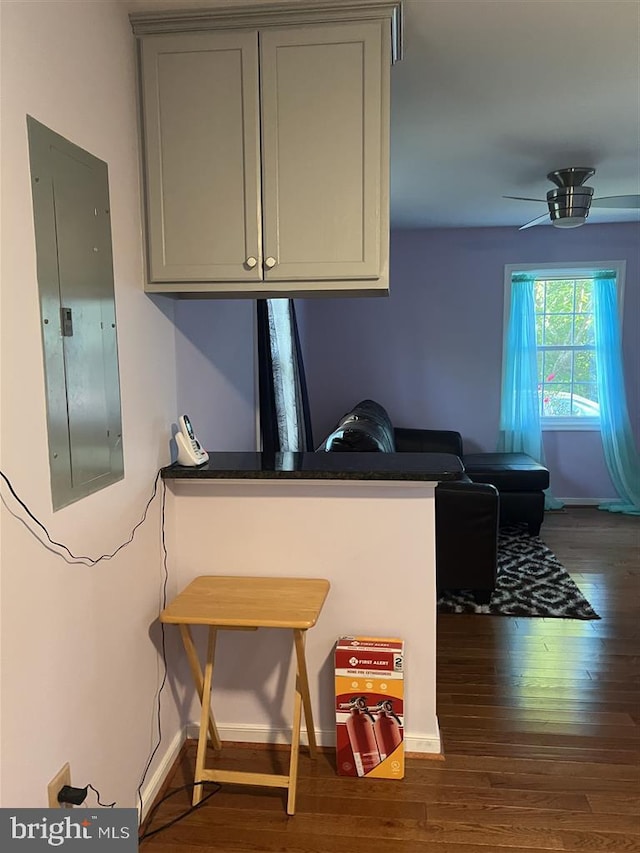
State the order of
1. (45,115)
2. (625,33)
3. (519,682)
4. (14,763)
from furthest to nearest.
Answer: (519,682)
(625,33)
(45,115)
(14,763)

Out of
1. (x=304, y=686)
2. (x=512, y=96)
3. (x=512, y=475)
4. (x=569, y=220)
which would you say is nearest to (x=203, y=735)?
(x=304, y=686)

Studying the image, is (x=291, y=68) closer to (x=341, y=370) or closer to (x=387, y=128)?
(x=387, y=128)

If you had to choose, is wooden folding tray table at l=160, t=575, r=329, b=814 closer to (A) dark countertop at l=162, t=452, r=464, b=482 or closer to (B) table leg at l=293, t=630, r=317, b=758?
(B) table leg at l=293, t=630, r=317, b=758

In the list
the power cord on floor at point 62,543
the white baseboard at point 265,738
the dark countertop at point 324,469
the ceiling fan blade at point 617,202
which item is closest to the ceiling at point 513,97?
the ceiling fan blade at point 617,202

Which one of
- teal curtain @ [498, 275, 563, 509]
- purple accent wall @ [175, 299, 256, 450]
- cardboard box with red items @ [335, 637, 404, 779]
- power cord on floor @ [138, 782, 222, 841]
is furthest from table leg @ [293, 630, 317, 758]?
teal curtain @ [498, 275, 563, 509]

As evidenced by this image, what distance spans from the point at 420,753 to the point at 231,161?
2.06 m

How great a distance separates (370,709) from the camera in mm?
2104

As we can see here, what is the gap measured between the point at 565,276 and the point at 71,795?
5300mm

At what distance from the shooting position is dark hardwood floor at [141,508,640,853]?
6.11ft

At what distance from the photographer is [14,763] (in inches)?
50.5

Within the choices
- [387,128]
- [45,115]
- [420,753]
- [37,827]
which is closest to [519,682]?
[420,753]

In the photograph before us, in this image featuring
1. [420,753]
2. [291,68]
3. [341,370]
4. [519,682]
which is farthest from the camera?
[341,370]

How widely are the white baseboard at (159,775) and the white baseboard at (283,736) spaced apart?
0.09 metres

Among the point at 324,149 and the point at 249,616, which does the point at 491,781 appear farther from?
the point at 324,149
